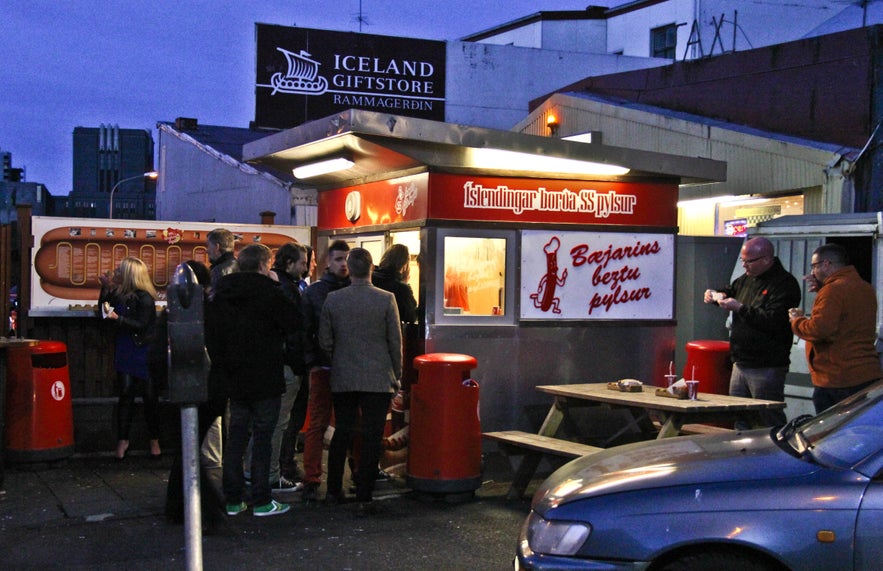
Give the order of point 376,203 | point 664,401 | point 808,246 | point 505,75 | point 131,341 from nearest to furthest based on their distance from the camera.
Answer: point 664,401 → point 131,341 → point 808,246 → point 376,203 → point 505,75

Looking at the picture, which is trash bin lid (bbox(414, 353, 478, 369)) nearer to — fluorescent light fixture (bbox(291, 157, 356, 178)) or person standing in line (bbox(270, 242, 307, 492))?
person standing in line (bbox(270, 242, 307, 492))

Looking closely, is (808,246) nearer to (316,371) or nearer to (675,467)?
(316,371)

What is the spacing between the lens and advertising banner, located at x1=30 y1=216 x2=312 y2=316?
934cm

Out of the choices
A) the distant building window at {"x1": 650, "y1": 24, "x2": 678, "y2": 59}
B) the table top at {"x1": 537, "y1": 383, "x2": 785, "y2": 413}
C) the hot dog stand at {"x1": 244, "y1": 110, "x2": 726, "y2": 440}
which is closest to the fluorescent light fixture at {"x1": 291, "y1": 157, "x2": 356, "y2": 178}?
the hot dog stand at {"x1": 244, "y1": 110, "x2": 726, "y2": 440}

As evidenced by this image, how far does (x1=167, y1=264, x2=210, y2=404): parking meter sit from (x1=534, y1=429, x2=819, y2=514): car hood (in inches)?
66.6

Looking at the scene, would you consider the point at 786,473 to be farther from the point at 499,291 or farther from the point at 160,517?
the point at 499,291

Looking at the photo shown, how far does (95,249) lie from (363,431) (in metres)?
4.15

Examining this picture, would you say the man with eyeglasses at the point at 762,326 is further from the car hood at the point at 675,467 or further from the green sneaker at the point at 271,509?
the green sneaker at the point at 271,509

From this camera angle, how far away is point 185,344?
4.06 metres

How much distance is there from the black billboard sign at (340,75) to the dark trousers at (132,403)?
66.0 ft

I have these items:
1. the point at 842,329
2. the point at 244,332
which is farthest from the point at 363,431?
the point at 842,329

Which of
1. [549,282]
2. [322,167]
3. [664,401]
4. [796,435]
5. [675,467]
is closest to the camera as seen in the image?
[675,467]

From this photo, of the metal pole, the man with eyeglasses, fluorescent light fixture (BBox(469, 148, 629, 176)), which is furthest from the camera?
fluorescent light fixture (BBox(469, 148, 629, 176))

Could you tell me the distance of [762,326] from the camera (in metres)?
7.54
